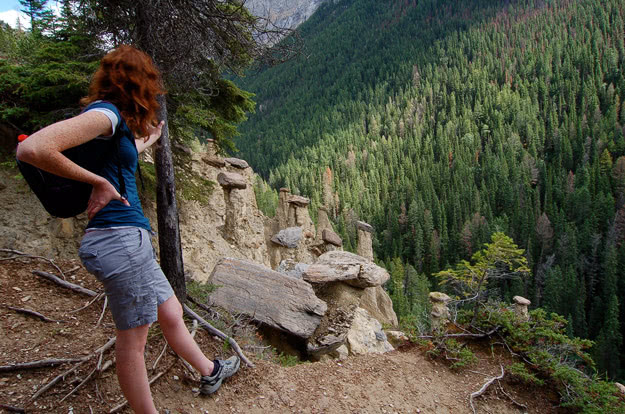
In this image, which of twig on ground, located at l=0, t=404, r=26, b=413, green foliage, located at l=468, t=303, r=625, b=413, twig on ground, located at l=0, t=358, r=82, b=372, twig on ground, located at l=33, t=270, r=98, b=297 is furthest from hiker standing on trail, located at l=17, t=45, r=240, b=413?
green foliage, located at l=468, t=303, r=625, b=413

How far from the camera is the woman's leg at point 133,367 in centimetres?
195

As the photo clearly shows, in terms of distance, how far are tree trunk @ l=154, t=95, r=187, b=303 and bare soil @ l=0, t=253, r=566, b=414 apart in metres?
0.67

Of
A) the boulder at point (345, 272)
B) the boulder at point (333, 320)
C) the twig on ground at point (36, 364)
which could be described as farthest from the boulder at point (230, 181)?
the twig on ground at point (36, 364)

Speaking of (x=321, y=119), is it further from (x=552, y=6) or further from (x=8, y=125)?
(x=8, y=125)

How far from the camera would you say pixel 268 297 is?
612 centimetres

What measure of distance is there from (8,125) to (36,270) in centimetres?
266

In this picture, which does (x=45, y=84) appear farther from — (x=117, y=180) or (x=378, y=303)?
(x=378, y=303)

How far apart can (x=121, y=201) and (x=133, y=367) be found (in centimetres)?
96

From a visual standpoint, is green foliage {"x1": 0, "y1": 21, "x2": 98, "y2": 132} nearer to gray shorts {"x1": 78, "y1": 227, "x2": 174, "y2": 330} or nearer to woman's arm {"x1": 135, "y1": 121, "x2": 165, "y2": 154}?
woman's arm {"x1": 135, "y1": 121, "x2": 165, "y2": 154}

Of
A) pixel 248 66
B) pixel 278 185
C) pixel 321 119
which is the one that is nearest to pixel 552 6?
pixel 321 119

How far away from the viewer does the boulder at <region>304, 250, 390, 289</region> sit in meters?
10.2

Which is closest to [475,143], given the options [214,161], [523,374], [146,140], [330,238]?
[330,238]

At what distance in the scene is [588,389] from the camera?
3686mm

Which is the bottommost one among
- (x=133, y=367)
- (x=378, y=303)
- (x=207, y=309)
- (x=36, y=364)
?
(x=378, y=303)
